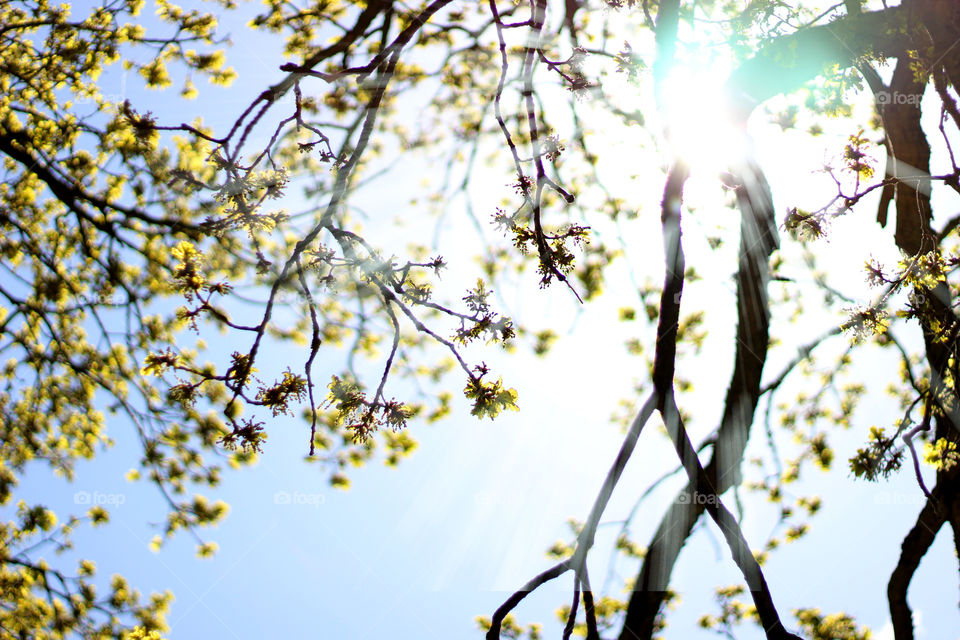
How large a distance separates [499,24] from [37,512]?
6269 mm

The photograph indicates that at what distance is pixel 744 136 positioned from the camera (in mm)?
3684

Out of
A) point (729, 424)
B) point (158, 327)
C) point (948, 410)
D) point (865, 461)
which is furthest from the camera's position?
point (158, 327)

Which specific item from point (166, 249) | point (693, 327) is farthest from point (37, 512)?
point (693, 327)

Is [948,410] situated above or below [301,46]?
below

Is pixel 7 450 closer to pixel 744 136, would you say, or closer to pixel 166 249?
pixel 166 249

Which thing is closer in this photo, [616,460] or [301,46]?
[616,460]

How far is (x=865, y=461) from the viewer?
7.86ft

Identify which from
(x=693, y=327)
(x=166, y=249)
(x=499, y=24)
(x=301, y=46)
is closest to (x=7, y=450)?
(x=166, y=249)

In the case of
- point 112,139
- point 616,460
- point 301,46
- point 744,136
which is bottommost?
point 616,460

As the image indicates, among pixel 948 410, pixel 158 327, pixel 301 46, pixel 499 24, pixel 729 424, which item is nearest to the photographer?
pixel 499 24

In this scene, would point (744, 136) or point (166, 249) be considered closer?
point (744, 136)

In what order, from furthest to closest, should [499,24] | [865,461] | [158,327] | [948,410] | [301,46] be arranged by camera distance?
[158,327], [301,46], [948,410], [499,24], [865,461]

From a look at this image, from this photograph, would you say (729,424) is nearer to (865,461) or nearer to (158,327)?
(865,461)

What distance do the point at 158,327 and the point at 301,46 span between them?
9.64 feet
